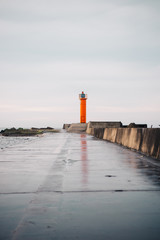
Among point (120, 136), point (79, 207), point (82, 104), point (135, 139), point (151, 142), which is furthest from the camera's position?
point (82, 104)

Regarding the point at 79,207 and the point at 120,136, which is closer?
the point at 79,207

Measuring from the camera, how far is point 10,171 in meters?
7.58

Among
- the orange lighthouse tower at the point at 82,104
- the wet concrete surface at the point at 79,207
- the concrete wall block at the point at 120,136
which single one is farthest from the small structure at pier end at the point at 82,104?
the wet concrete surface at the point at 79,207

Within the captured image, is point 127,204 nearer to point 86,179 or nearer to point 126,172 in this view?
point 86,179

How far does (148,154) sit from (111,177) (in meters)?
5.42

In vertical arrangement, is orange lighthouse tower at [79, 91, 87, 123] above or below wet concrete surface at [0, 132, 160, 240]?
above

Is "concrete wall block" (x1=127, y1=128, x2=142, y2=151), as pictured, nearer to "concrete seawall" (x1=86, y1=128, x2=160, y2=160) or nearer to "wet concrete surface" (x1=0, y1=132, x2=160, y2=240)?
"concrete seawall" (x1=86, y1=128, x2=160, y2=160)

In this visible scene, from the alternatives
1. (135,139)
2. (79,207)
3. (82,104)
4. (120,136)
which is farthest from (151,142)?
(82,104)

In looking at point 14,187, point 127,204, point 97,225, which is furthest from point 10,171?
point 97,225

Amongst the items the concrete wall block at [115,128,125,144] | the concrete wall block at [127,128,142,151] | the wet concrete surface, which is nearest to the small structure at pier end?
the concrete wall block at [115,128,125,144]

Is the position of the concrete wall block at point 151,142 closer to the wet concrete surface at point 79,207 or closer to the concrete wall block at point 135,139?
the concrete wall block at point 135,139

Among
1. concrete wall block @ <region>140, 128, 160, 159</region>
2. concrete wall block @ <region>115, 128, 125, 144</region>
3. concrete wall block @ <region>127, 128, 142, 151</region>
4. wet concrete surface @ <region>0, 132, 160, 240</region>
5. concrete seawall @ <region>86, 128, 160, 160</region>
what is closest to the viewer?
wet concrete surface @ <region>0, 132, 160, 240</region>

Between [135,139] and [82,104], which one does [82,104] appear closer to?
[82,104]

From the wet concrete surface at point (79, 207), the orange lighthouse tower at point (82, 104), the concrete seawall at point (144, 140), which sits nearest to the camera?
the wet concrete surface at point (79, 207)
